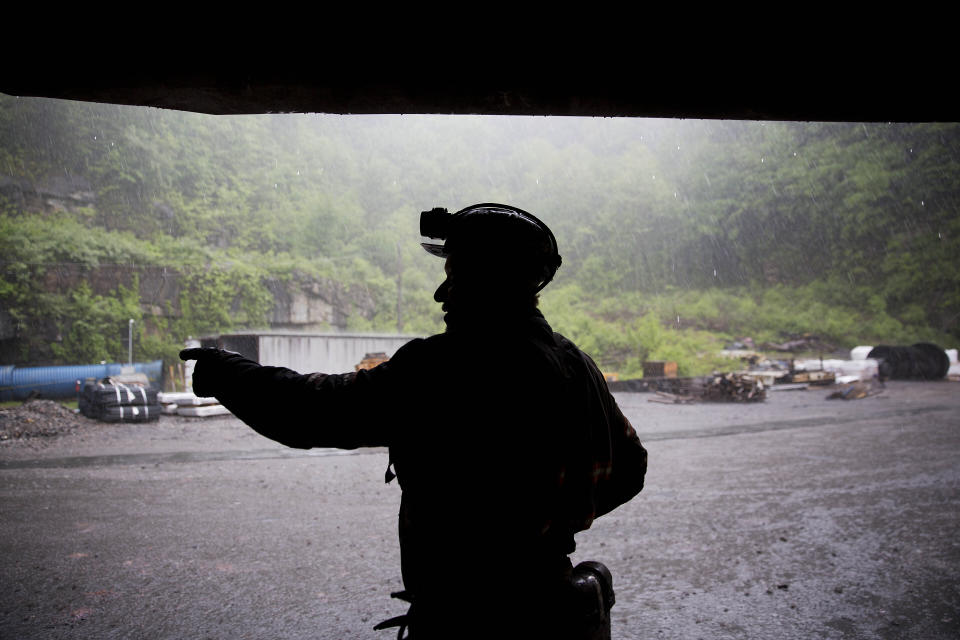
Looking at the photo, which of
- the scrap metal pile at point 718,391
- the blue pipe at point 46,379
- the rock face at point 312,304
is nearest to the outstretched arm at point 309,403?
the scrap metal pile at point 718,391

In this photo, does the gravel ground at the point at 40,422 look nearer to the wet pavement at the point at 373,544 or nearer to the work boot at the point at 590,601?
the wet pavement at the point at 373,544

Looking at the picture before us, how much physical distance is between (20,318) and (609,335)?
34593mm

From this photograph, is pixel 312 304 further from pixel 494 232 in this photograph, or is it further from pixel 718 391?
pixel 494 232

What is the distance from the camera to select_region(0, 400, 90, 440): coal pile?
42.9 feet

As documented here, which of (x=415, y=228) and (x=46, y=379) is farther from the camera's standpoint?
(x=415, y=228)

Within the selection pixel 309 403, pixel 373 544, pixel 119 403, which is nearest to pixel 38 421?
pixel 119 403

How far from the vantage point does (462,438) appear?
4.56 feet

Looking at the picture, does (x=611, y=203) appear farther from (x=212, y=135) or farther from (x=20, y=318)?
(x=20, y=318)

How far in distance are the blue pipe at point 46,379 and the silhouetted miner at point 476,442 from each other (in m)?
22.2

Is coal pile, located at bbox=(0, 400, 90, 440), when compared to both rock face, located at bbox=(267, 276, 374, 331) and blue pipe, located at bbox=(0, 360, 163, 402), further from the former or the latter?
rock face, located at bbox=(267, 276, 374, 331)

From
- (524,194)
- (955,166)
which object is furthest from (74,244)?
(955,166)

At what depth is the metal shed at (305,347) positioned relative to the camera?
20.7 meters

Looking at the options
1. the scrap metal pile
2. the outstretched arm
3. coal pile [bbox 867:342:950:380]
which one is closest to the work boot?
the outstretched arm

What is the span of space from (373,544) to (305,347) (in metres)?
17.3
